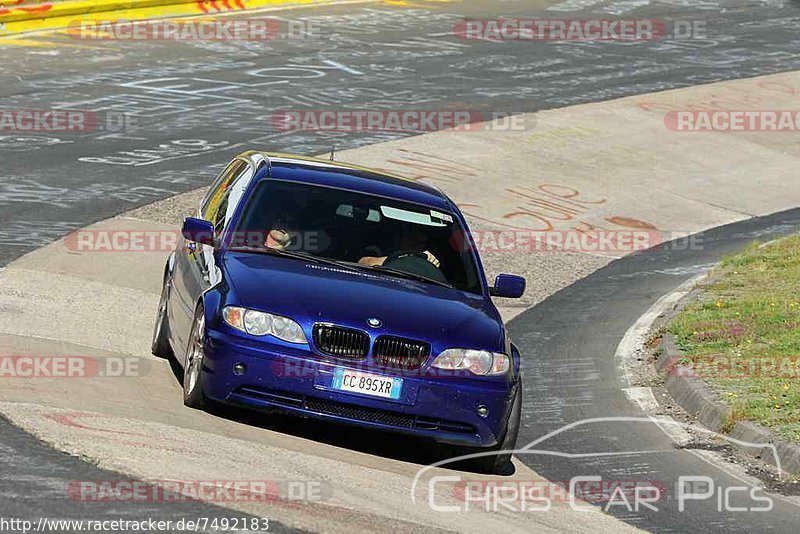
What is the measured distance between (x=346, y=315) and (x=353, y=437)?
1.00 meters

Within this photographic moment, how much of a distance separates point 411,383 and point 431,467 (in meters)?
0.59

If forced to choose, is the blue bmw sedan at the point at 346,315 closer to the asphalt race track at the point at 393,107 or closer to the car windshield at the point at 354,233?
the car windshield at the point at 354,233

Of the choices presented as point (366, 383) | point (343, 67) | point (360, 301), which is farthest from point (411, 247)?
point (343, 67)

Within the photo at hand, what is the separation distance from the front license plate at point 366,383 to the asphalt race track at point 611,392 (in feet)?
4.20

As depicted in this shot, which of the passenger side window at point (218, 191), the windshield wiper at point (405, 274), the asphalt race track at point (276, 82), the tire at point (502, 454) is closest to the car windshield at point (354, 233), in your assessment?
the windshield wiper at point (405, 274)

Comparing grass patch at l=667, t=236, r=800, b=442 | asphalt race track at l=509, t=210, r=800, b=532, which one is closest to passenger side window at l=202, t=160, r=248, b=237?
asphalt race track at l=509, t=210, r=800, b=532

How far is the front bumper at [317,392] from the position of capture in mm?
8914

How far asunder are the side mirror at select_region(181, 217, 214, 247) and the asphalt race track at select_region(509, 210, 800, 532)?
2.49 metres

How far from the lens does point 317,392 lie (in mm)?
8906

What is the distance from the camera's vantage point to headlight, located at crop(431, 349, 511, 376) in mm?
9141

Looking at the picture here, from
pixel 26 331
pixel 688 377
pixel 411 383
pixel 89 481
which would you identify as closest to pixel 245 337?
pixel 411 383

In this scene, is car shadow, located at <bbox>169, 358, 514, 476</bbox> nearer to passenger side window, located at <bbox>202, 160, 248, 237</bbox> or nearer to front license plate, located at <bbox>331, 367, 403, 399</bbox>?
front license plate, located at <bbox>331, 367, 403, 399</bbox>

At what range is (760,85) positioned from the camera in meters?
29.6

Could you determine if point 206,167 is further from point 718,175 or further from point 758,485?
point 758,485
